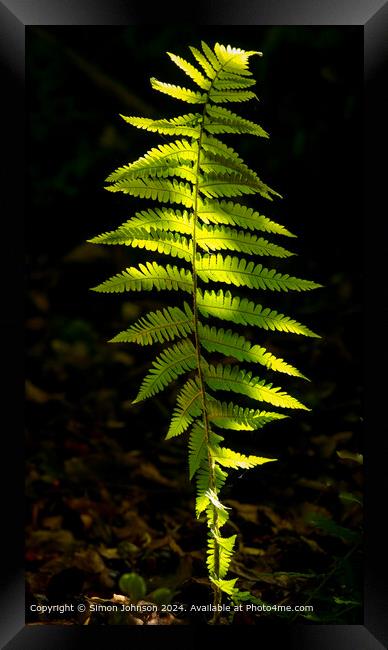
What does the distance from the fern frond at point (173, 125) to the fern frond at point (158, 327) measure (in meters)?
0.38

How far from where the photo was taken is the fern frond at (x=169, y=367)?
53.0 inches

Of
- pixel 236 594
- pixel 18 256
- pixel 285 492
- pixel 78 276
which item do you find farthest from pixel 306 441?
pixel 78 276

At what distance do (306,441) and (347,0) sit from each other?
5.59ft

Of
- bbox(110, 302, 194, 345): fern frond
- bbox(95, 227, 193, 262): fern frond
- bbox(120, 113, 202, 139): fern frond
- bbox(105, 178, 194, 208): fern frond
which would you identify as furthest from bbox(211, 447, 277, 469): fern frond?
bbox(120, 113, 202, 139): fern frond

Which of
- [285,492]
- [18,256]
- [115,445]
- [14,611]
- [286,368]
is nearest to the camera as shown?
[286,368]

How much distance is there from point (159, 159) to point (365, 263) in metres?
0.71

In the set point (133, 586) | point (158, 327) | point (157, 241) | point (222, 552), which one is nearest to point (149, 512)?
point (133, 586)

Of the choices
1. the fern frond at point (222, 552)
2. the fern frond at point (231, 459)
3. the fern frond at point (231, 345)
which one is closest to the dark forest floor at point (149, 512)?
the fern frond at point (222, 552)

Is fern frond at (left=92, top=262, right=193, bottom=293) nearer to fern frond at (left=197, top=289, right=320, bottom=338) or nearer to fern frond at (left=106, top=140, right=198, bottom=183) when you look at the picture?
fern frond at (left=197, top=289, right=320, bottom=338)

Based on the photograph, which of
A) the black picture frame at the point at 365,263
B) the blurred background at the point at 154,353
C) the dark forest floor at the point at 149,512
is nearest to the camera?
the black picture frame at the point at 365,263

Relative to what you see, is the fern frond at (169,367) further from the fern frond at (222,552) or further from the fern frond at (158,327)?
the fern frond at (222,552)

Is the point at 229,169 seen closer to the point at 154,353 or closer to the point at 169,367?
the point at 169,367

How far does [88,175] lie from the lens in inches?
173

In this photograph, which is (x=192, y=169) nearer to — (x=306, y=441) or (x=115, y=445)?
(x=306, y=441)
